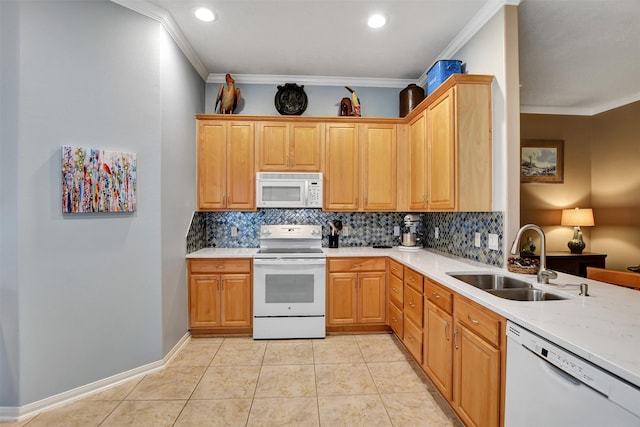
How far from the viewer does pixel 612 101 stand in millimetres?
3932

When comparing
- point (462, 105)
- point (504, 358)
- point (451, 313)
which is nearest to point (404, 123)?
point (462, 105)

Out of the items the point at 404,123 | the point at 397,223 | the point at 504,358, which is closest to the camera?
the point at 504,358

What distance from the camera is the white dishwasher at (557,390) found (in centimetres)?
85

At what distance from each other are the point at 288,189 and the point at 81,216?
6.02 ft

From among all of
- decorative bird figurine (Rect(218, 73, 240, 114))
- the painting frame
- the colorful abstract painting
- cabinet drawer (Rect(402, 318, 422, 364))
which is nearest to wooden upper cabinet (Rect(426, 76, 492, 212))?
cabinet drawer (Rect(402, 318, 422, 364))

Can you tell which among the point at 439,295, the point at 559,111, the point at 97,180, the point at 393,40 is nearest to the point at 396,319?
the point at 439,295

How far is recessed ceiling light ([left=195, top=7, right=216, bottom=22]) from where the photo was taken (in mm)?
2355

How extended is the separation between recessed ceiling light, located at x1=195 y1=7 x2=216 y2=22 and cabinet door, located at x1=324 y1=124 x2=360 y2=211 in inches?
59.5

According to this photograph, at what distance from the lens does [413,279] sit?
8.11 feet

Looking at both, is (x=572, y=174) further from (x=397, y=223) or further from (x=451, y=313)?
(x=451, y=313)

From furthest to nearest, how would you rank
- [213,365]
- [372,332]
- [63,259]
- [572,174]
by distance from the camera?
1. [572,174]
2. [372,332]
3. [213,365]
4. [63,259]

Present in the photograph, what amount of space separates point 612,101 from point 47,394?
6664mm

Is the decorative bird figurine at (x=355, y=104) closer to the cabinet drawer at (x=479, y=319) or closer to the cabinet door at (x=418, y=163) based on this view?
the cabinet door at (x=418, y=163)

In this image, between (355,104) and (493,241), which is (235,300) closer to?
(493,241)
